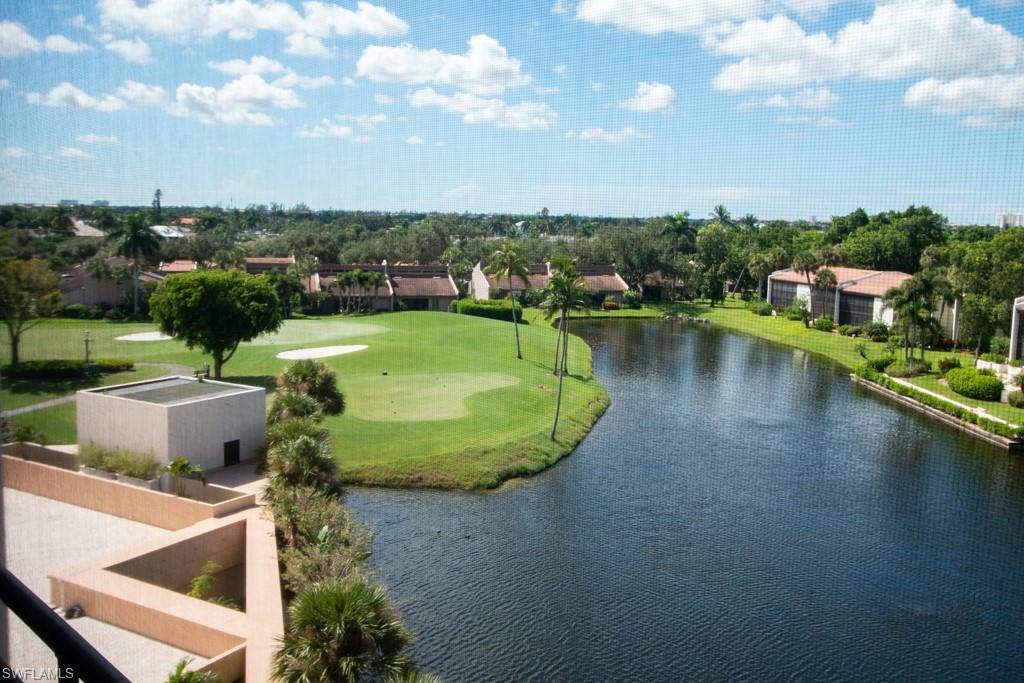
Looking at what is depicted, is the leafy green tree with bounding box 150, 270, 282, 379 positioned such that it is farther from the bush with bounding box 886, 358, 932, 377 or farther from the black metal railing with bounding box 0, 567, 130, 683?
the black metal railing with bounding box 0, 567, 130, 683

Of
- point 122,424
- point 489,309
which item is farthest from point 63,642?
point 489,309

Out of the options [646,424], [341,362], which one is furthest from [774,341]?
[341,362]

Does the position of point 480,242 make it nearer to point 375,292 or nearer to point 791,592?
point 375,292

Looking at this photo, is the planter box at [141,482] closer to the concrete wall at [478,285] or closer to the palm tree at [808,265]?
the concrete wall at [478,285]

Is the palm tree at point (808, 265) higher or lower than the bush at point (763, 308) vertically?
higher

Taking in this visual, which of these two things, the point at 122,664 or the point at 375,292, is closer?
the point at 122,664

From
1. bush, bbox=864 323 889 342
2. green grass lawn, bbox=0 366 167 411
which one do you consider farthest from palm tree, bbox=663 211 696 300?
A: green grass lawn, bbox=0 366 167 411

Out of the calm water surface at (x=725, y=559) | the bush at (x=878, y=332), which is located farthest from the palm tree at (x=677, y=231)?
the calm water surface at (x=725, y=559)
